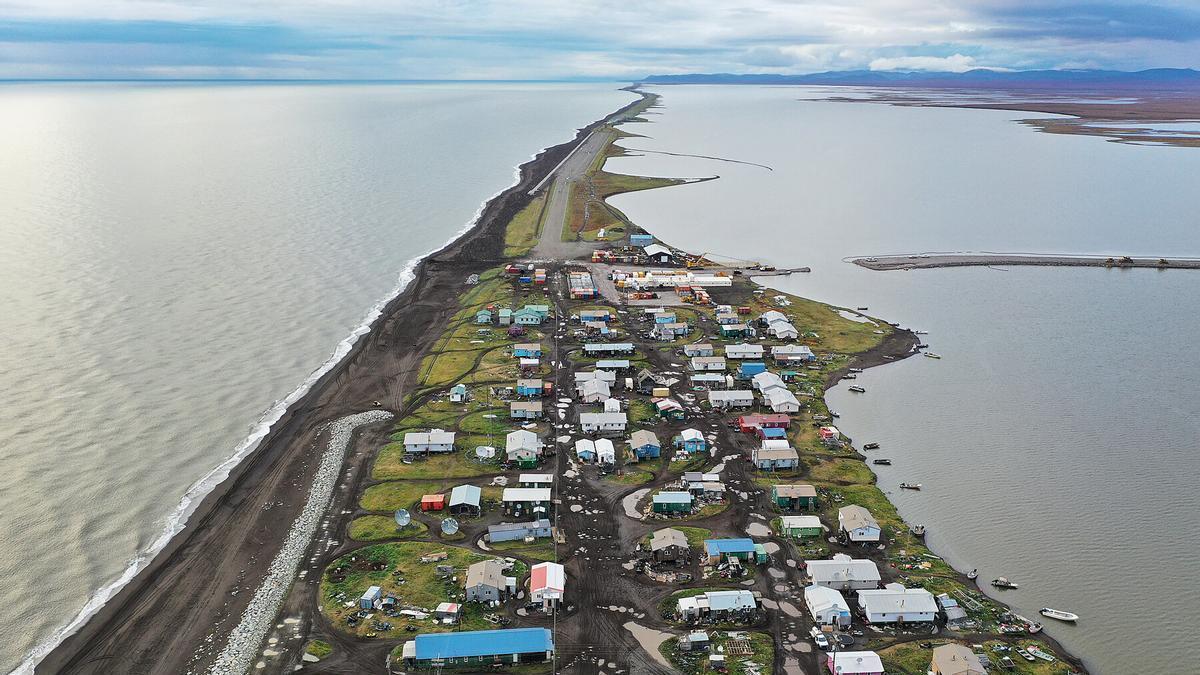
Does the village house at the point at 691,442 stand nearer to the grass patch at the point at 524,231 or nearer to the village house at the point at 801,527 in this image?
the village house at the point at 801,527

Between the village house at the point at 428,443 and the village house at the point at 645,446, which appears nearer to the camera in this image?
the village house at the point at 645,446

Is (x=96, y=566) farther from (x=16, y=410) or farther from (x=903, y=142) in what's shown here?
(x=903, y=142)

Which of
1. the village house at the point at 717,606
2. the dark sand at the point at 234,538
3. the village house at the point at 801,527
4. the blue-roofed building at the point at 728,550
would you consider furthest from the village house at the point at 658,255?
the village house at the point at 717,606

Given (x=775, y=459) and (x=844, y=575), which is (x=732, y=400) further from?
(x=844, y=575)

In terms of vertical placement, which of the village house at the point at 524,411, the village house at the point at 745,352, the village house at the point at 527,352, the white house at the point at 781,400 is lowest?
the village house at the point at 524,411

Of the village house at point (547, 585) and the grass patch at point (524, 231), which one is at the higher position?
the grass patch at point (524, 231)

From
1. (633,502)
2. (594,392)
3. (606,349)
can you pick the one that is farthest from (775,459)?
(606,349)

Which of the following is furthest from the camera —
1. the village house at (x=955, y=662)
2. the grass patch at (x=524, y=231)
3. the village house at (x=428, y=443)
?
the grass patch at (x=524, y=231)

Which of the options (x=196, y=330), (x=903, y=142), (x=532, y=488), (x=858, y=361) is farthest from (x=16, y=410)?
(x=903, y=142)
